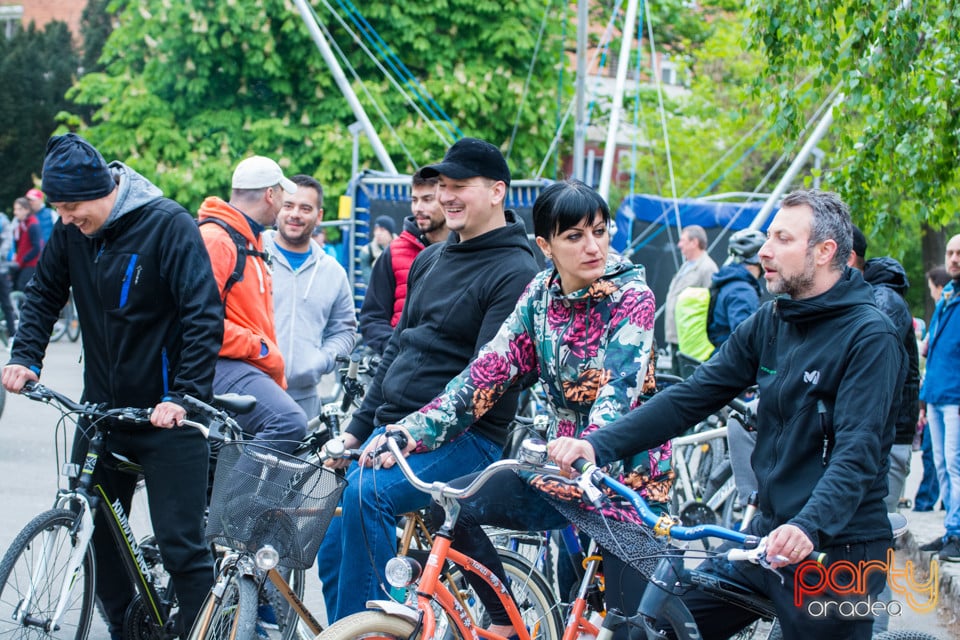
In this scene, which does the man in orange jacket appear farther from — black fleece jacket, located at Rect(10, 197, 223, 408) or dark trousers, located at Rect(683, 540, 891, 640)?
dark trousers, located at Rect(683, 540, 891, 640)

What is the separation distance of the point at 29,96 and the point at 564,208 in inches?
1371

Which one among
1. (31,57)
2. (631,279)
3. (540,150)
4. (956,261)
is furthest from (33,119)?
(631,279)

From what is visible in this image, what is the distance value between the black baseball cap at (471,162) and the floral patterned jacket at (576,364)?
58 cm

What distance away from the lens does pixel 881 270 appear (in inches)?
248

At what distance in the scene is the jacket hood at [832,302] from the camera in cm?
343

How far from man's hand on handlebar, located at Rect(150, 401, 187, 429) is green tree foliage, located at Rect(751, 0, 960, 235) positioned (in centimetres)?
455

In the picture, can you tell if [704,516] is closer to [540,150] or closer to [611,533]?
[611,533]

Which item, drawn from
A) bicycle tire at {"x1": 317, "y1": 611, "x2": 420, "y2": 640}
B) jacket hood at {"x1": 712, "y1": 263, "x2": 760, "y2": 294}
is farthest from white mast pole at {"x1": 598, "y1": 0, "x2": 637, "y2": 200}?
bicycle tire at {"x1": 317, "y1": 611, "x2": 420, "y2": 640}

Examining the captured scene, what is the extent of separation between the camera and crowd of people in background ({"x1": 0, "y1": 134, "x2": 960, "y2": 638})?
3.40 m

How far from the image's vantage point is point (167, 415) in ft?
14.5

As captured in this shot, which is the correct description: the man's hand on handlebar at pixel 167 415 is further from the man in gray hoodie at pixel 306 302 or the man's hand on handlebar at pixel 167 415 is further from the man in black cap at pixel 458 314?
the man in gray hoodie at pixel 306 302

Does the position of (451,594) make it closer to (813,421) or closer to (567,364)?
(567,364)

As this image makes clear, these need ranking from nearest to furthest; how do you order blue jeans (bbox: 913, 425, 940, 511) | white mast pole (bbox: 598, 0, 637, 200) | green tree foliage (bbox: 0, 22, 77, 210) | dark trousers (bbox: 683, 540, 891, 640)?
dark trousers (bbox: 683, 540, 891, 640)
blue jeans (bbox: 913, 425, 940, 511)
white mast pole (bbox: 598, 0, 637, 200)
green tree foliage (bbox: 0, 22, 77, 210)

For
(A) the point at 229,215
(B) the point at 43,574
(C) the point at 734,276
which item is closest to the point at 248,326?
(A) the point at 229,215
